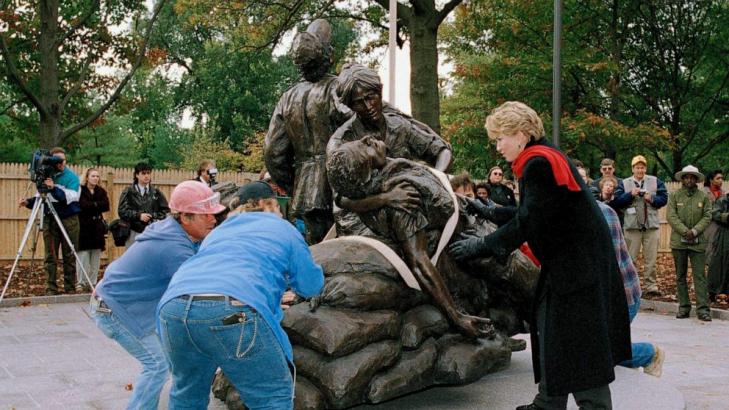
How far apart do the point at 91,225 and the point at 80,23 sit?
5.91m

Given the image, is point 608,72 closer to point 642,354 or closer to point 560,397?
point 642,354

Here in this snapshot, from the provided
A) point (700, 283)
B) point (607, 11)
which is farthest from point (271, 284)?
point (607, 11)

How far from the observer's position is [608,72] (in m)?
19.5

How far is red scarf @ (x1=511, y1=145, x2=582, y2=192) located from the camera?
3.75 metres

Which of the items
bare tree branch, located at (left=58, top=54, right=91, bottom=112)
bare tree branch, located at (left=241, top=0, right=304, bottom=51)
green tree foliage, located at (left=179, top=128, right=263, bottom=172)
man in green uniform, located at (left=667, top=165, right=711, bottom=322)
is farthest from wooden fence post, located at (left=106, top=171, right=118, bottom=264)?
green tree foliage, located at (left=179, top=128, right=263, bottom=172)

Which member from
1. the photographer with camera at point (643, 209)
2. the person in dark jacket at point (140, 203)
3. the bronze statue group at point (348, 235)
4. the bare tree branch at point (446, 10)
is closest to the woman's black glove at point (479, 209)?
the bronze statue group at point (348, 235)

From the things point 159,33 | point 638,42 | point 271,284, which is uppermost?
point 159,33

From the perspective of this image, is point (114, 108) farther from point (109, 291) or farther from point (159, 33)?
point (159, 33)

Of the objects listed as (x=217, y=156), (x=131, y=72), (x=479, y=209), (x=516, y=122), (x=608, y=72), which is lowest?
(x=479, y=209)

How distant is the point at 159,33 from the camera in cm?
4056

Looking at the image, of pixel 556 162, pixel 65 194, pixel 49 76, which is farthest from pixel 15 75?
pixel 556 162

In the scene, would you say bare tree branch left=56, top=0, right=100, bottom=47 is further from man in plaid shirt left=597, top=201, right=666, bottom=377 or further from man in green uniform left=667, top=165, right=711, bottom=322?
man in plaid shirt left=597, top=201, right=666, bottom=377

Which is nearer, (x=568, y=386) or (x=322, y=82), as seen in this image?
(x=568, y=386)

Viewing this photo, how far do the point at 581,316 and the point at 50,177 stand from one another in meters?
8.58
